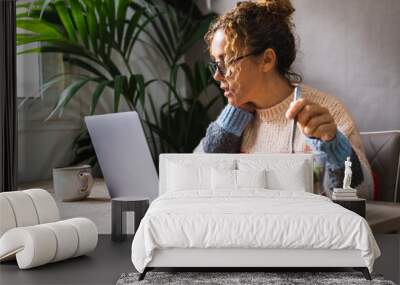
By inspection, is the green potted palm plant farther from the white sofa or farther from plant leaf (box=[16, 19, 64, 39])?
the white sofa

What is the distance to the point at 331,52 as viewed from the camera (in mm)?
4578

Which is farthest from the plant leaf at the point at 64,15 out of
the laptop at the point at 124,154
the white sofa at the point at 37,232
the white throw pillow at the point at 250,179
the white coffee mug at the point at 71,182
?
the white throw pillow at the point at 250,179

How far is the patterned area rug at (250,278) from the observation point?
8.77 ft

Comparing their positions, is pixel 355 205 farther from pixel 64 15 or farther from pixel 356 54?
pixel 64 15

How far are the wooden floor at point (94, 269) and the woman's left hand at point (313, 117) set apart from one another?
0.66 metres

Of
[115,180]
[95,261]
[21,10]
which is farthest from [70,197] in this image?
[21,10]

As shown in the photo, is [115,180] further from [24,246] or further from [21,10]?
[21,10]

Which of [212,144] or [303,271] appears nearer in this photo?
[303,271]

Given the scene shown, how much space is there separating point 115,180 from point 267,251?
115 cm

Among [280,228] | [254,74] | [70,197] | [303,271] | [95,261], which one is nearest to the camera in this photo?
[280,228]

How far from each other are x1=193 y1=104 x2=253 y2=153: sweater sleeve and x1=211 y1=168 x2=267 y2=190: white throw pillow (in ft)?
1.11

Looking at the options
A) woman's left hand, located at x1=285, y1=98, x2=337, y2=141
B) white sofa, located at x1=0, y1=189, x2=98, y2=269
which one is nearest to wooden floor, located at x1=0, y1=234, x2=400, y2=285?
white sofa, located at x1=0, y1=189, x2=98, y2=269

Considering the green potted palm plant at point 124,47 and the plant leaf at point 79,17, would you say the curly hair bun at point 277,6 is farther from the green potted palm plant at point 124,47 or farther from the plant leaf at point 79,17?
the plant leaf at point 79,17

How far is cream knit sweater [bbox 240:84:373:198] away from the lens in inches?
139
